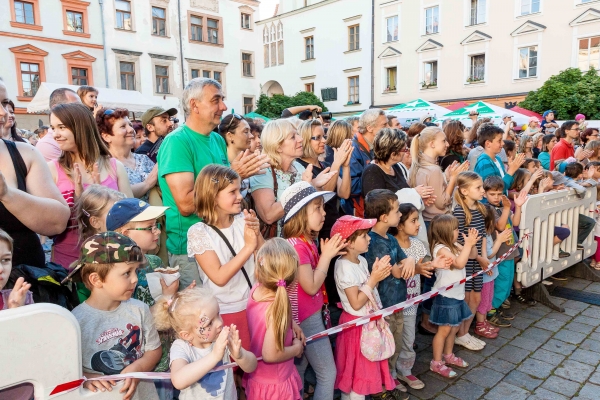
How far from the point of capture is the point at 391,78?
92.1ft

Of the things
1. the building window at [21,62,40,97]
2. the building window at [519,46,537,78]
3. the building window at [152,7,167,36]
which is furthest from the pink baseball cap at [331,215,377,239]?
the building window at [152,7,167,36]

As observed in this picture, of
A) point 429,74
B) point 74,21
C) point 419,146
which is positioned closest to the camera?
point 419,146

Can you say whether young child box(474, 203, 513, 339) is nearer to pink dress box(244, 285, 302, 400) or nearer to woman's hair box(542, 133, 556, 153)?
pink dress box(244, 285, 302, 400)

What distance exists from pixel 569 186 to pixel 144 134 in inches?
233

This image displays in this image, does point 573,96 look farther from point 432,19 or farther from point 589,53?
point 432,19

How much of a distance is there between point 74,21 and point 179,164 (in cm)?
2585

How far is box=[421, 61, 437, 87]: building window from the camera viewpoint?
2608 centimetres

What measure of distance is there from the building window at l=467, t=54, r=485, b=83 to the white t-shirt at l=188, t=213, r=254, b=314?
82.3 ft

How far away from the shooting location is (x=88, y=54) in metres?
23.8

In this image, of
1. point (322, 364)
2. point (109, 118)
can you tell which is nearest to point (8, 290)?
point (322, 364)

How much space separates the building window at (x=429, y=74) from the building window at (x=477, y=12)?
321 cm

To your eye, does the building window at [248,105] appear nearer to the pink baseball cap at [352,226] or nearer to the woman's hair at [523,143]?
the woman's hair at [523,143]

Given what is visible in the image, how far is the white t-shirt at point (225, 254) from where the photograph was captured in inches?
99.7

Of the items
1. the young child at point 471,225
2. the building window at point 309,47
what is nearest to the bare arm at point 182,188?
the young child at point 471,225
